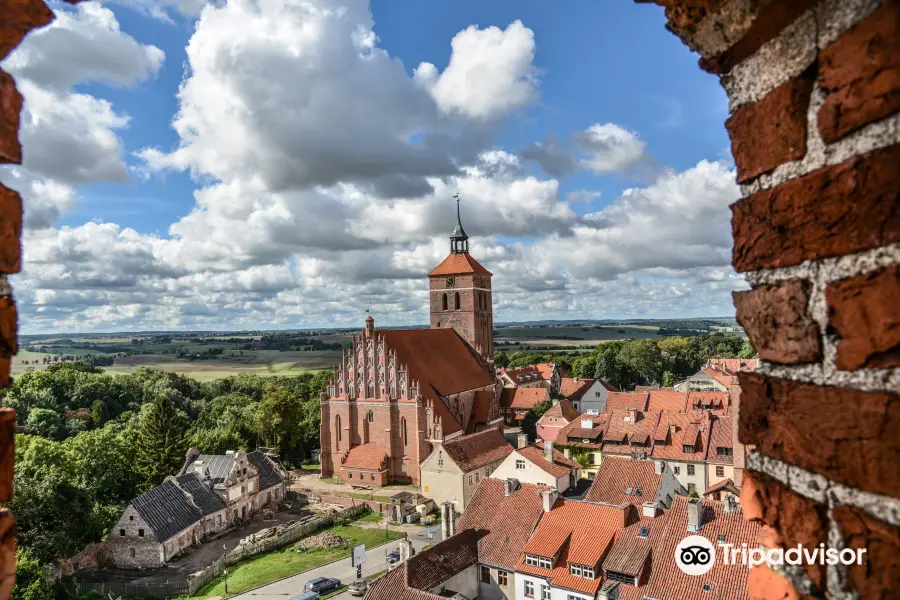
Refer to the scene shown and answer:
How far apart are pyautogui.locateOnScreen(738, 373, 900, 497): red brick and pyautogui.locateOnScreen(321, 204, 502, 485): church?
138 feet

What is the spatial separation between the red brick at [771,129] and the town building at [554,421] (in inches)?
1908

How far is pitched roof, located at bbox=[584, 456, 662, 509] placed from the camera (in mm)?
28312

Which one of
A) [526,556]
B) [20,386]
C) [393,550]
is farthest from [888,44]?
[20,386]

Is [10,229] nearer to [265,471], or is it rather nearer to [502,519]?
[502,519]

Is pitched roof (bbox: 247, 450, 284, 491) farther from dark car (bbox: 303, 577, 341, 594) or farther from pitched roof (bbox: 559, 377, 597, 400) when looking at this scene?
pitched roof (bbox: 559, 377, 597, 400)

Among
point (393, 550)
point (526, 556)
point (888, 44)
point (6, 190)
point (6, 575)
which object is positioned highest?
point (888, 44)

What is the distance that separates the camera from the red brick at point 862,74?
1789 mm

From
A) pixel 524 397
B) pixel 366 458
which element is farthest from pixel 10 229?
pixel 524 397

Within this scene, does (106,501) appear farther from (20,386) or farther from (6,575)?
(6,575)

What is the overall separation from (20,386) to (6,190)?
8111 centimetres

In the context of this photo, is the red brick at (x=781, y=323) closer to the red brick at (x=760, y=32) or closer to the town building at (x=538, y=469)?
the red brick at (x=760, y=32)

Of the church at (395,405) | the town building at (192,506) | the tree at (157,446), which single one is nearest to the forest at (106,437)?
the tree at (157,446)

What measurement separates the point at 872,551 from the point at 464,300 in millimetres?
57553

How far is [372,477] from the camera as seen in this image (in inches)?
1767
